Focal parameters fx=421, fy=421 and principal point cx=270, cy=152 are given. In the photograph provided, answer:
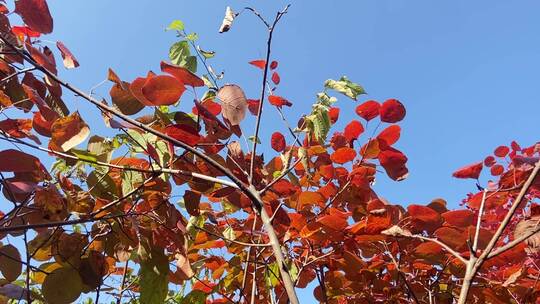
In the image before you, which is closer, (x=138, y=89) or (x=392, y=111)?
(x=138, y=89)

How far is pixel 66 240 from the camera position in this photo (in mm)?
1011

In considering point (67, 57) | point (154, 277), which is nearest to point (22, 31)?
point (67, 57)

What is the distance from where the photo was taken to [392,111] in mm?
1193

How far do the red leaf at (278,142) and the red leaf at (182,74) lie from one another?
577 mm

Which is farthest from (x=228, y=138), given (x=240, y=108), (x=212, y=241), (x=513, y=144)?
(x=513, y=144)

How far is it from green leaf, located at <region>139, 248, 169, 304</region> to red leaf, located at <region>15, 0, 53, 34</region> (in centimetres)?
57

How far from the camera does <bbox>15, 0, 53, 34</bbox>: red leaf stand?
34.5 inches

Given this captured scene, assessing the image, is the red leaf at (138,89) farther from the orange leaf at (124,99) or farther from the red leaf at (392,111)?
the red leaf at (392,111)

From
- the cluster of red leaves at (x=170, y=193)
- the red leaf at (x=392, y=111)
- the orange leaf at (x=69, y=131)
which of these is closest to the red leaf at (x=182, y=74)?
the cluster of red leaves at (x=170, y=193)

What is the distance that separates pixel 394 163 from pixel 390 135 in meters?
0.08

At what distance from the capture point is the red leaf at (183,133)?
0.89 metres

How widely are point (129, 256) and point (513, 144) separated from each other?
1.54m

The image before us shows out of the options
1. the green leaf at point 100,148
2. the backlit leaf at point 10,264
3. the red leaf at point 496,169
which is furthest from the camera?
the red leaf at point 496,169

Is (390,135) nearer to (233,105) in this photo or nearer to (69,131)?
(233,105)
